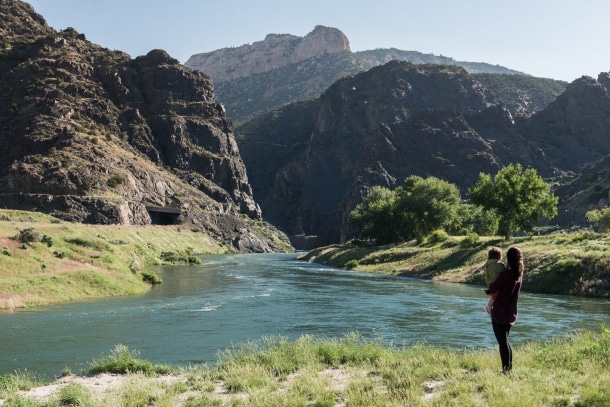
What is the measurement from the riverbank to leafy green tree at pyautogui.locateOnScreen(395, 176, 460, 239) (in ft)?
28.6

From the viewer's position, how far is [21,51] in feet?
632

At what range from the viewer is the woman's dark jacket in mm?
13713

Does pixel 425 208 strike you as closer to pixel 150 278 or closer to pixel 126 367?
pixel 150 278

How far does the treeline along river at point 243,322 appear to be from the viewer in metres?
24.5

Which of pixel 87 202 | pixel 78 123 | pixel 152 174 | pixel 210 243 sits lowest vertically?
pixel 210 243

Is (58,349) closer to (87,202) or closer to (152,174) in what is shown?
(87,202)

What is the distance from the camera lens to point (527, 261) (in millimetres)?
57688

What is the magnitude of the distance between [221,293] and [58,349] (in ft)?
86.2

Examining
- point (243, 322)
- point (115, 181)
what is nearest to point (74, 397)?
point (243, 322)

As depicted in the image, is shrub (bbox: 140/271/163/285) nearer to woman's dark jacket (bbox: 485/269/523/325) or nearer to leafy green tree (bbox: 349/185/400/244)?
woman's dark jacket (bbox: 485/269/523/325)

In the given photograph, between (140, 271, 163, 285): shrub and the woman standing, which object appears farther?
(140, 271, 163, 285): shrub

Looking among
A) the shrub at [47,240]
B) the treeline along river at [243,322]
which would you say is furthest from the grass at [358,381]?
the shrub at [47,240]

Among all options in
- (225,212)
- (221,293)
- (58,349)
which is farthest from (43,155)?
(58,349)

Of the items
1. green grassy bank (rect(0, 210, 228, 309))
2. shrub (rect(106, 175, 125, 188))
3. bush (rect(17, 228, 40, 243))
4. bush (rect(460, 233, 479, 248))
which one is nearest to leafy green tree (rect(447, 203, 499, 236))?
bush (rect(460, 233, 479, 248))
